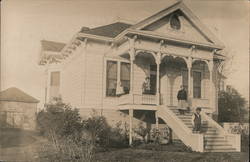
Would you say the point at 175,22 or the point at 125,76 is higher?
the point at 175,22

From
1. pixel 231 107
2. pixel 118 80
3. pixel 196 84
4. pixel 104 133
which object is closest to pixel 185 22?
pixel 196 84

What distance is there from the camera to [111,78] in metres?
14.0

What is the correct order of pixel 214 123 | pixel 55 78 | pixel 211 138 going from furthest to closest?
1. pixel 55 78
2. pixel 214 123
3. pixel 211 138

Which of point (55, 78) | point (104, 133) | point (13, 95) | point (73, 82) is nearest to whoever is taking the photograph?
point (13, 95)

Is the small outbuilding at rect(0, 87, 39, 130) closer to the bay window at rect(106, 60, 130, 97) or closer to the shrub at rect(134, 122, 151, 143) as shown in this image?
the bay window at rect(106, 60, 130, 97)

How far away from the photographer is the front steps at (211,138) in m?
11.3

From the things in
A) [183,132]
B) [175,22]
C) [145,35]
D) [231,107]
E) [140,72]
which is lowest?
[183,132]

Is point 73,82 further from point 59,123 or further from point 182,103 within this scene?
point 182,103

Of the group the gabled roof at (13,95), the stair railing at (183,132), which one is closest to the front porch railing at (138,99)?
the stair railing at (183,132)

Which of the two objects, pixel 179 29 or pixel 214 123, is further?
pixel 179 29

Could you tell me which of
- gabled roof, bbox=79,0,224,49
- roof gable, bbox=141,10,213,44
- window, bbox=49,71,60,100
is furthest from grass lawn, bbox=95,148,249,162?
window, bbox=49,71,60,100

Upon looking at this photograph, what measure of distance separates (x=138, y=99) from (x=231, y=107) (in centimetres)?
→ 761

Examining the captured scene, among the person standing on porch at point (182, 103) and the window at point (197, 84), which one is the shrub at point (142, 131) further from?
the window at point (197, 84)

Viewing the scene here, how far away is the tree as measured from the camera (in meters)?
17.2
